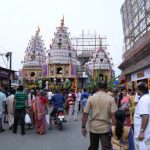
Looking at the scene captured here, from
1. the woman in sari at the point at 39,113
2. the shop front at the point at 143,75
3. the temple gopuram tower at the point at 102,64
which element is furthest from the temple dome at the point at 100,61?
the woman in sari at the point at 39,113

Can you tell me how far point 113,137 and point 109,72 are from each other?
218 ft

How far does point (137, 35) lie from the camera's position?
32.0 m

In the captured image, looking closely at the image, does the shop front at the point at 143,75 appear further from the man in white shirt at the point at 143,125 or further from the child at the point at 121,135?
the child at the point at 121,135

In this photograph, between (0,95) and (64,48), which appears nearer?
(0,95)

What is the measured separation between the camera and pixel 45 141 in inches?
398

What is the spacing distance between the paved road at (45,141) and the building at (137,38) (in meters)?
10.2

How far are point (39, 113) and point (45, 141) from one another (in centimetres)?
200

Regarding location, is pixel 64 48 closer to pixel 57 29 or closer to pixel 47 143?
pixel 57 29

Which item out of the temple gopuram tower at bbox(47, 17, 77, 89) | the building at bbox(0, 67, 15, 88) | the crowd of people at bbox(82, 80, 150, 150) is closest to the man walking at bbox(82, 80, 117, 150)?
the crowd of people at bbox(82, 80, 150, 150)

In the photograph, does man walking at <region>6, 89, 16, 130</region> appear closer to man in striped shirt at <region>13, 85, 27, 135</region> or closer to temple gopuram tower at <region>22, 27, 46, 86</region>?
man in striped shirt at <region>13, 85, 27, 135</region>

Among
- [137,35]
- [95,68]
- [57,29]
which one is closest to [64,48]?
[57,29]

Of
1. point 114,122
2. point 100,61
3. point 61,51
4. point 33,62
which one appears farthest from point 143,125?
point 33,62

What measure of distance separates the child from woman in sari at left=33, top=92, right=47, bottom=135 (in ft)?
23.1

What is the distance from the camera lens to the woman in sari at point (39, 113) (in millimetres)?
11836
